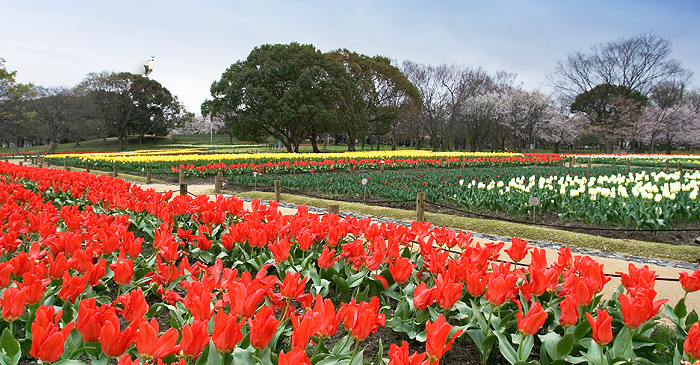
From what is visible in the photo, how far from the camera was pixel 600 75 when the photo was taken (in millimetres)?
50812

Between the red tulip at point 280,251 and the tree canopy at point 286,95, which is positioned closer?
the red tulip at point 280,251

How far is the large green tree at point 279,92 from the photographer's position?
33594 millimetres

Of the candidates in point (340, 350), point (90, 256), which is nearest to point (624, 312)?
point (340, 350)

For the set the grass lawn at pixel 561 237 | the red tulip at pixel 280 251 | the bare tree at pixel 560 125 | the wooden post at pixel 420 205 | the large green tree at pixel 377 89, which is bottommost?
the grass lawn at pixel 561 237

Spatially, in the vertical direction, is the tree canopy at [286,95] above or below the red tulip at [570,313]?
above

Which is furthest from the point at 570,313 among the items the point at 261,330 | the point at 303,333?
the point at 261,330

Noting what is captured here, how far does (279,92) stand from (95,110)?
1355 inches

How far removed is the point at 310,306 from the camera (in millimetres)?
2227

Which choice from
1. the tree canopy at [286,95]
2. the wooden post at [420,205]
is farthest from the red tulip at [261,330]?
the tree canopy at [286,95]

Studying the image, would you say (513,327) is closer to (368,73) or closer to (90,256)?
(90,256)

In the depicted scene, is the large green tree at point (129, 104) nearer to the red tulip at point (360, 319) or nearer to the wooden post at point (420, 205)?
the wooden post at point (420, 205)

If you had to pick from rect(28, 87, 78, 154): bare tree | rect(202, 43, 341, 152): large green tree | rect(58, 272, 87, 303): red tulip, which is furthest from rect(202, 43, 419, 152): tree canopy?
rect(58, 272, 87, 303): red tulip

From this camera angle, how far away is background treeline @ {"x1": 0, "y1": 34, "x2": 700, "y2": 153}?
35000 mm

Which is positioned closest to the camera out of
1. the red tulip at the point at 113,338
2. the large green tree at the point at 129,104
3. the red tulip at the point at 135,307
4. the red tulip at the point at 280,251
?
the red tulip at the point at 113,338
